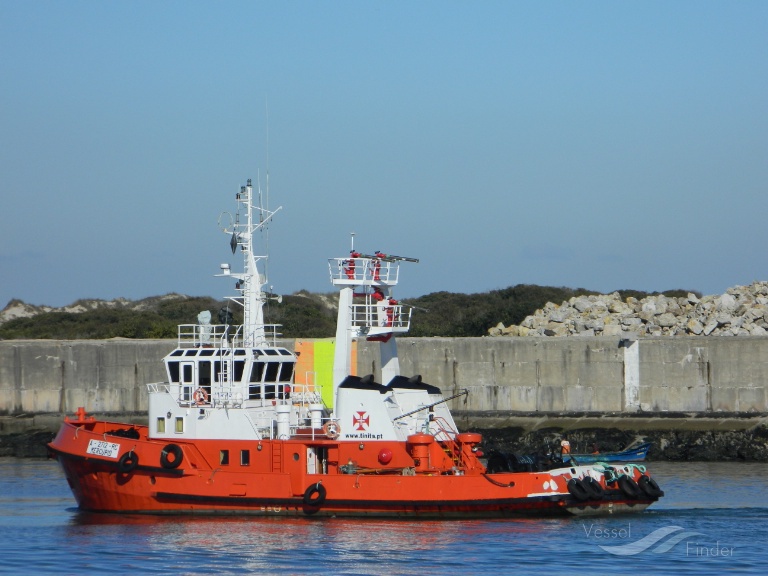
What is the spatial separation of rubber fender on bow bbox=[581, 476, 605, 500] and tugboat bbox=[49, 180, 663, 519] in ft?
0.07

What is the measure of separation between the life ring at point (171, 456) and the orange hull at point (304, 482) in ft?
0.05

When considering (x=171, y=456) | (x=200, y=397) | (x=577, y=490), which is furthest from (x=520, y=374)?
(x=171, y=456)

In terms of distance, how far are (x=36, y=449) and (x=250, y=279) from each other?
40.8 feet

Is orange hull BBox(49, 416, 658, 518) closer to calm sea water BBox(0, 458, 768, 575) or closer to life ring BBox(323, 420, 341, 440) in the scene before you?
life ring BBox(323, 420, 341, 440)

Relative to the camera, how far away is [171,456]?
19422 millimetres

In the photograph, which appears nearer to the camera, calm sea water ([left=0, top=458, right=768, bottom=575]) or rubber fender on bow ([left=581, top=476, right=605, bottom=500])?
calm sea water ([left=0, top=458, right=768, bottom=575])

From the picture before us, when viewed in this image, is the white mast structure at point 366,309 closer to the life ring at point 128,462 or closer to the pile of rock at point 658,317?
the life ring at point 128,462

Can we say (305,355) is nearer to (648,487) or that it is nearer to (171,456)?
(171,456)

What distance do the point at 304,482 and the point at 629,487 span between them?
15.5 feet

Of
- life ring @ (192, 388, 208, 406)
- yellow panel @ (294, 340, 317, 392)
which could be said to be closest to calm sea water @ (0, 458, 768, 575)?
life ring @ (192, 388, 208, 406)

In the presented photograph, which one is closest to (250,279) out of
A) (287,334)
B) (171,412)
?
(171,412)

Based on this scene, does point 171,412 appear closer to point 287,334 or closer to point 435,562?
point 435,562

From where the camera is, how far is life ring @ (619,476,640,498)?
18812mm

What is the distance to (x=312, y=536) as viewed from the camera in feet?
57.7
